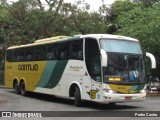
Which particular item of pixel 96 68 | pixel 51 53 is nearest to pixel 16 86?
pixel 51 53

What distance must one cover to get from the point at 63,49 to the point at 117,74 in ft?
14.3

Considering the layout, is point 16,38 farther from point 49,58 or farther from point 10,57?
point 49,58

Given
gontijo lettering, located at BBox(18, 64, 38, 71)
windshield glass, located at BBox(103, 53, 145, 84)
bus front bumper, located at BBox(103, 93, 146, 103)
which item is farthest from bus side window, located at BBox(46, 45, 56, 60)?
bus front bumper, located at BBox(103, 93, 146, 103)

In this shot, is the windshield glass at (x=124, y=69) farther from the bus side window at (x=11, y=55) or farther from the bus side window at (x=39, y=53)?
the bus side window at (x=11, y=55)

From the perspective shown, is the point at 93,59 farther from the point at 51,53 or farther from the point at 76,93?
the point at 51,53

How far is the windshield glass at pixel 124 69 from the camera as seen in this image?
1729 cm

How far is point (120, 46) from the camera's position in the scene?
1803 cm

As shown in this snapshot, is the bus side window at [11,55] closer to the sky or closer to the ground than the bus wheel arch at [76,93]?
closer to the sky

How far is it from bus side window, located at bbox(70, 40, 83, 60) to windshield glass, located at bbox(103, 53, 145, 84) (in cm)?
191

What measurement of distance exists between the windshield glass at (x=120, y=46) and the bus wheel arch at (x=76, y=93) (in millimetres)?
2687

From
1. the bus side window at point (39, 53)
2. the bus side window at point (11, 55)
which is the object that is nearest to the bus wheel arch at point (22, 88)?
the bus side window at point (11, 55)

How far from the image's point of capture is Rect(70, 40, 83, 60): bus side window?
18.9 metres

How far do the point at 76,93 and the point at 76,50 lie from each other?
2.04 meters

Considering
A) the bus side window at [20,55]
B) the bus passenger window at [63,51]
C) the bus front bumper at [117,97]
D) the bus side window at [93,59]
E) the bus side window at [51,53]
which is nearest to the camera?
the bus front bumper at [117,97]
